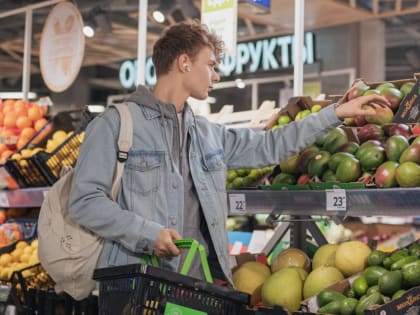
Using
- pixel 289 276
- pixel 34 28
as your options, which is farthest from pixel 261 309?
pixel 34 28

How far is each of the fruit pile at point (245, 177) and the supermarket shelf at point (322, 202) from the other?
15 centimetres

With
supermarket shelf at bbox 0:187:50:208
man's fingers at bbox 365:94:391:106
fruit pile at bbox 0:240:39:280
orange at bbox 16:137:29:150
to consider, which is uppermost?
man's fingers at bbox 365:94:391:106

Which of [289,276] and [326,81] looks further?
[326,81]

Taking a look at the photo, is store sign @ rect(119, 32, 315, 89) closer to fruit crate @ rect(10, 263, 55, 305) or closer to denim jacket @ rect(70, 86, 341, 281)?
fruit crate @ rect(10, 263, 55, 305)

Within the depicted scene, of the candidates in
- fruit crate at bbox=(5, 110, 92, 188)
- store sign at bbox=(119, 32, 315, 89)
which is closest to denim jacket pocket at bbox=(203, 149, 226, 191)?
fruit crate at bbox=(5, 110, 92, 188)

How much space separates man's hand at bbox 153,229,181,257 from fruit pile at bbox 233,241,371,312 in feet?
1.60

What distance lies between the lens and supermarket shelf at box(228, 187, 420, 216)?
2369 mm

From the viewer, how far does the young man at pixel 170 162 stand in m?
2.42

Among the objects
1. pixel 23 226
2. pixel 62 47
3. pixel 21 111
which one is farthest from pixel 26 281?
pixel 62 47

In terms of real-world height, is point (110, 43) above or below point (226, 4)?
above

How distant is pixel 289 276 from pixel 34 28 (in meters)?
8.69

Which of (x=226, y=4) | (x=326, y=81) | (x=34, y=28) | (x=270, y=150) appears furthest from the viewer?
(x=326, y=81)

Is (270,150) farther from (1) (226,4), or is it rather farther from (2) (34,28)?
(2) (34,28)

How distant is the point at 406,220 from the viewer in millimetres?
7531
